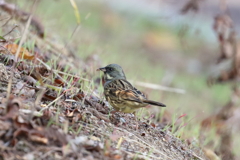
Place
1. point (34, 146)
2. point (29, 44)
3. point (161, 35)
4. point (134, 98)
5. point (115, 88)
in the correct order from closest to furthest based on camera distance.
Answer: point (34, 146) → point (134, 98) → point (115, 88) → point (29, 44) → point (161, 35)

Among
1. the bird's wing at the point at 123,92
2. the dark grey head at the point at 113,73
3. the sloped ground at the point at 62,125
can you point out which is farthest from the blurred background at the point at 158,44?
the sloped ground at the point at 62,125

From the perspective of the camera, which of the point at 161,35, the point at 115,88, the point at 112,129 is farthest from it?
the point at 161,35

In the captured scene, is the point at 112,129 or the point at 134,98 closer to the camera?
the point at 112,129

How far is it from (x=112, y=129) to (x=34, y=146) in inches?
43.1

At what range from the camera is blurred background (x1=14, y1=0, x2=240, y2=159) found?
802 cm

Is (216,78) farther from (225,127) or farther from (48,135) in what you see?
(48,135)

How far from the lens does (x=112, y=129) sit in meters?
4.28

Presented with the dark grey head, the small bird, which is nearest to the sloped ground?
the small bird

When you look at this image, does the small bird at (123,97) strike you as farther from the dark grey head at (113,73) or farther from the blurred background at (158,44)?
the blurred background at (158,44)

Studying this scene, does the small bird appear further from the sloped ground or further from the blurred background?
the blurred background

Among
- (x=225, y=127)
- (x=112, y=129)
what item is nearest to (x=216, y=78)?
(x=225, y=127)

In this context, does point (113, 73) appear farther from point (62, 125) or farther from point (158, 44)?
point (158, 44)

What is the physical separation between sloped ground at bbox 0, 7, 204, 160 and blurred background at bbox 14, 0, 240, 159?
208cm

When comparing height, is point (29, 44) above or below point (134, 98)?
above
